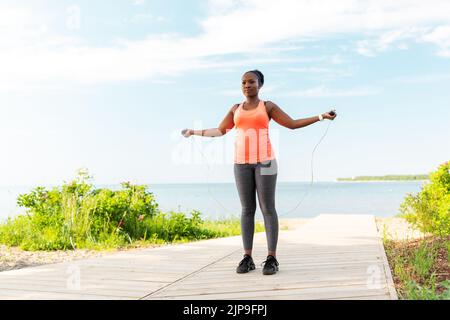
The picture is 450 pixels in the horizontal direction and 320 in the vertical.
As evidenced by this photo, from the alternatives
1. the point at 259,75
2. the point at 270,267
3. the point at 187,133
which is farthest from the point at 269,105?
the point at 270,267

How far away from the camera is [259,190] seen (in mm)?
4125

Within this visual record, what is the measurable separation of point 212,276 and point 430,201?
527 centimetres

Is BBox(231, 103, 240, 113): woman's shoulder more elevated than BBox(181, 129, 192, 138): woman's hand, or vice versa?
BBox(231, 103, 240, 113): woman's shoulder

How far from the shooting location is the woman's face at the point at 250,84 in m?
4.17

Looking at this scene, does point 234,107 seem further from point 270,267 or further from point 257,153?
point 270,267

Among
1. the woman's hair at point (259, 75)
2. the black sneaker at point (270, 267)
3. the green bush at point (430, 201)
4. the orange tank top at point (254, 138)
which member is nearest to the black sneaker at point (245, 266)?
the black sneaker at point (270, 267)

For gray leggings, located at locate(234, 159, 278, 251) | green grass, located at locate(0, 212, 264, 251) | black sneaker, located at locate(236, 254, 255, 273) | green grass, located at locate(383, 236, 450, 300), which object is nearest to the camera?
green grass, located at locate(383, 236, 450, 300)

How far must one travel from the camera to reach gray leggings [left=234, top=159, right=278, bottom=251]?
4090mm

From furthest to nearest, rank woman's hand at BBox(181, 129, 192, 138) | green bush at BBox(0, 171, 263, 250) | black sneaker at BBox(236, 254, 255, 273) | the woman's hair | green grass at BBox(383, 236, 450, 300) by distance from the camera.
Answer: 1. green bush at BBox(0, 171, 263, 250)
2. woman's hand at BBox(181, 129, 192, 138)
3. black sneaker at BBox(236, 254, 255, 273)
4. the woman's hair
5. green grass at BBox(383, 236, 450, 300)

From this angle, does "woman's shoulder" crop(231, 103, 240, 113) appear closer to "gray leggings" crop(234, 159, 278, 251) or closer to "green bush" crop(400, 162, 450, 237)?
"gray leggings" crop(234, 159, 278, 251)

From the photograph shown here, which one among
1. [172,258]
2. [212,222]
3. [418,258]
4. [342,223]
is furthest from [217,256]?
[212,222]

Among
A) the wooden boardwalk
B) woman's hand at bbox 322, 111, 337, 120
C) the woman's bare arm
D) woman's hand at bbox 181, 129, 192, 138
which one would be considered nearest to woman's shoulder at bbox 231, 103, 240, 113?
the woman's bare arm
